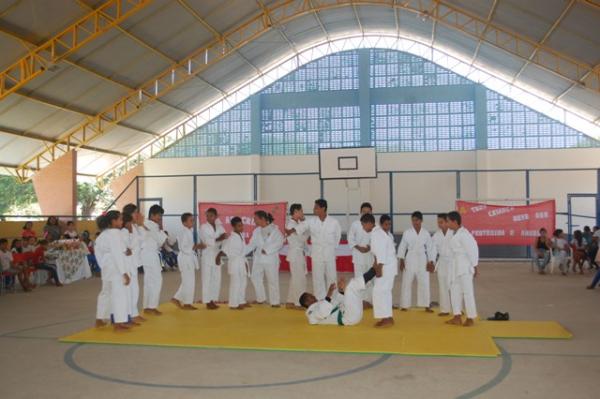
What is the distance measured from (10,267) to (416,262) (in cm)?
781

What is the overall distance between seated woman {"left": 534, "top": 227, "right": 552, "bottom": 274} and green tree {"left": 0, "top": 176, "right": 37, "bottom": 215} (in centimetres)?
3034

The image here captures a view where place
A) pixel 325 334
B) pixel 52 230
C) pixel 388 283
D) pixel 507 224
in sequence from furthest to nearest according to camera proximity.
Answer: pixel 52 230
pixel 507 224
pixel 388 283
pixel 325 334

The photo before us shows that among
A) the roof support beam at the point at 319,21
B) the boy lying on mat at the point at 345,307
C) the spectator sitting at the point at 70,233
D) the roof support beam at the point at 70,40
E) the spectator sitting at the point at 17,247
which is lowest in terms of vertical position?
the boy lying on mat at the point at 345,307

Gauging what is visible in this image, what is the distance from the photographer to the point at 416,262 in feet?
27.8

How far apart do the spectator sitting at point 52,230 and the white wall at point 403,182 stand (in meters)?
10.1

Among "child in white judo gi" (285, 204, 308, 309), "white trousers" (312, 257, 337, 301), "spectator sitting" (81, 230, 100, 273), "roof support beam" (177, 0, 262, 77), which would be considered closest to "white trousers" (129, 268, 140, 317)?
"child in white judo gi" (285, 204, 308, 309)

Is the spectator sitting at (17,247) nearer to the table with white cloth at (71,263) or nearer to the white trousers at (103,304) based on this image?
the table with white cloth at (71,263)

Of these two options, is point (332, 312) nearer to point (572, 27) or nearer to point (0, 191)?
point (572, 27)

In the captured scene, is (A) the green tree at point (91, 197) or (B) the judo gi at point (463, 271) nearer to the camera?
(B) the judo gi at point (463, 271)

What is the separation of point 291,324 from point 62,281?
7207 millimetres

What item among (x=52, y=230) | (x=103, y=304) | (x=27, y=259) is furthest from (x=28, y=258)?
(x=103, y=304)

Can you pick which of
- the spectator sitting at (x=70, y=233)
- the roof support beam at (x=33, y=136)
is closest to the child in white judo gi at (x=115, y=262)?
the spectator sitting at (x=70, y=233)

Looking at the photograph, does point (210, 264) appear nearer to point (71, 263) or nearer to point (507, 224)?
point (71, 263)

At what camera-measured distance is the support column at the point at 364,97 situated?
24719mm
